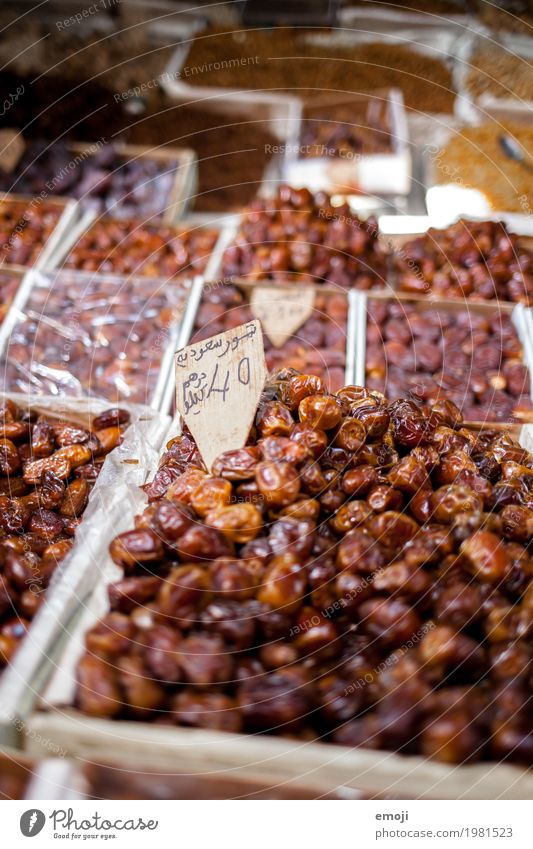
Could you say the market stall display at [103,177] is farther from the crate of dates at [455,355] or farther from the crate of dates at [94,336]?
the crate of dates at [455,355]

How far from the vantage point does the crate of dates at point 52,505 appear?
1086mm

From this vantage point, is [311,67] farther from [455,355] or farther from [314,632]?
[314,632]

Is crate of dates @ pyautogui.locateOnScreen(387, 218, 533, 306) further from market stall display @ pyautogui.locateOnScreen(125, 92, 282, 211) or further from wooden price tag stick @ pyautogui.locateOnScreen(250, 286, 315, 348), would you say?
market stall display @ pyautogui.locateOnScreen(125, 92, 282, 211)

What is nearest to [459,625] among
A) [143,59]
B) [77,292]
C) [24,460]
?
[24,460]

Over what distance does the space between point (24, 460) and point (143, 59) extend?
3.65 meters

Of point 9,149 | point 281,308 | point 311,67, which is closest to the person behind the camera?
point 281,308

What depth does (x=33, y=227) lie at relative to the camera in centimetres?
284

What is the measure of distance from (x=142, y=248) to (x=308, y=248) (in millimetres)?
746

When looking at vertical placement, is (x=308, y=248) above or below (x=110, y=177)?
below

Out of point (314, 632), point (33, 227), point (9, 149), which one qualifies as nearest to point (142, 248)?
point (33, 227)

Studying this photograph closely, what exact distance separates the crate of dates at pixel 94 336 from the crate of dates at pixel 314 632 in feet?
2.91

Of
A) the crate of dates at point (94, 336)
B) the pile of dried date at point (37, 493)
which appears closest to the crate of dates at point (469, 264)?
the crate of dates at point (94, 336)

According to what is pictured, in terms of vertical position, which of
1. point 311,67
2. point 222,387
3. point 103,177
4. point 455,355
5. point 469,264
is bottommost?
point 222,387

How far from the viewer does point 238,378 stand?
136 cm
